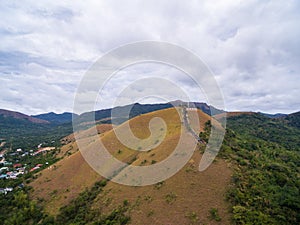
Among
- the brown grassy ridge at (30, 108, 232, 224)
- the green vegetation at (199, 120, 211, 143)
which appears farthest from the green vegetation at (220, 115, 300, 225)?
the green vegetation at (199, 120, 211, 143)

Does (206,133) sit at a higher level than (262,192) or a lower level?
higher

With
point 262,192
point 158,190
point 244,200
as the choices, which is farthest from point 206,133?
point 244,200

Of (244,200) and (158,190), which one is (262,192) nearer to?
(244,200)

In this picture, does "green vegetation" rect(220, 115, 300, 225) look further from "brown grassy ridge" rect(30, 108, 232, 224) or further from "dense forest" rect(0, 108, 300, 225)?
"brown grassy ridge" rect(30, 108, 232, 224)

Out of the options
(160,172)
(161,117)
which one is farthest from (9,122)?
(160,172)

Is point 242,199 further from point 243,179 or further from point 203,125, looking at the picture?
point 203,125

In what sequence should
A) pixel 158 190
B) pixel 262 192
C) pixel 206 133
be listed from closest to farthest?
pixel 262 192 < pixel 158 190 < pixel 206 133

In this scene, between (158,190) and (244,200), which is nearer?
(244,200)

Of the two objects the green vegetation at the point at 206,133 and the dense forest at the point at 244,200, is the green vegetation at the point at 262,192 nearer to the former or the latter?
the dense forest at the point at 244,200
